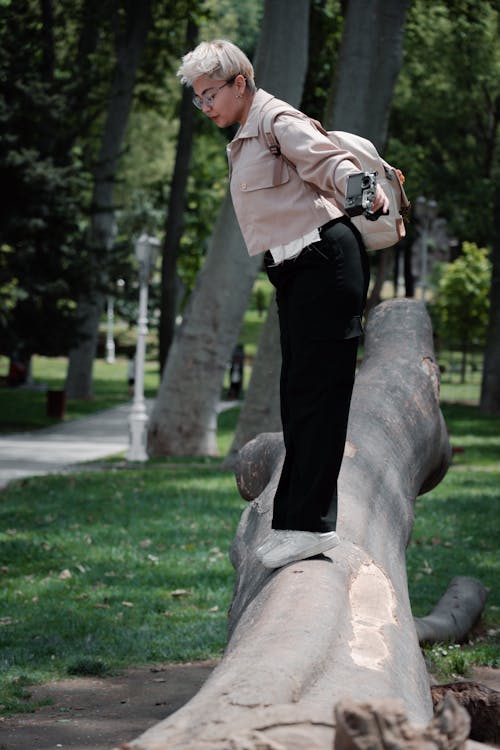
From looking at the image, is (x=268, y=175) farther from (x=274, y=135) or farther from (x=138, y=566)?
(x=138, y=566)

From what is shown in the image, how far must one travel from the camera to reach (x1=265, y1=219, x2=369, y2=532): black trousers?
4.39m

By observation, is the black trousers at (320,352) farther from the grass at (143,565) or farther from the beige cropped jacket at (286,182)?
the grass at (143,565)

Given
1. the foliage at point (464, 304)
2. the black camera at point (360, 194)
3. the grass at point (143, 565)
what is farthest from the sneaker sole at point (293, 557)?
the foliage at point (464, 304)

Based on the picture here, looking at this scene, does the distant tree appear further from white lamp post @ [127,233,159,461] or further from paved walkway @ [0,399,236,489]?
white lamp post @ [127,233,159,461]

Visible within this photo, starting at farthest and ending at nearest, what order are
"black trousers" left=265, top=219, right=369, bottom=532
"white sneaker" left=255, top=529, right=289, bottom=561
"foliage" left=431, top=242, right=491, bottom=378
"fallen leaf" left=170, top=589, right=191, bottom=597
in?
1. "foliage" left=431, top=242, right=491, bottom=378
2. "fallen leaf" left=170, top=589, right=191, bottom=597
3. "white sneaker" left=255, top=529, right=289, bottom=561
4. "black trousers" left=265, top=219, right=369, bottom=532

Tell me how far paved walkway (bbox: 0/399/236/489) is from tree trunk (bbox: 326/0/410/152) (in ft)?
19.5

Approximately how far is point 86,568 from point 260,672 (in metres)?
5.89

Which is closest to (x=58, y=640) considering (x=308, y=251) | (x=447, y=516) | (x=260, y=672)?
(x=308, y=251)

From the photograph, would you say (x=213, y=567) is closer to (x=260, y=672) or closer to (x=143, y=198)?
(x=260, y=672)

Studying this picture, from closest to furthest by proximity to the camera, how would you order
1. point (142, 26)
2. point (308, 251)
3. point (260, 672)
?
point (260, 672)
point (308, 251)
point (142, 26)

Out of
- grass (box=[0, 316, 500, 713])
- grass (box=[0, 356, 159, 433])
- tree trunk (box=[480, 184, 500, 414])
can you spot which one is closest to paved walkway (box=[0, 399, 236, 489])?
grass (box=[0, 356, 159, 433])

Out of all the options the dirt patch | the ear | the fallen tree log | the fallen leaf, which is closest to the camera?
the fallen tree log

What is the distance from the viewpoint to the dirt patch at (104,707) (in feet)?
16.4

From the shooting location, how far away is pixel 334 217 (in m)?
4.47
